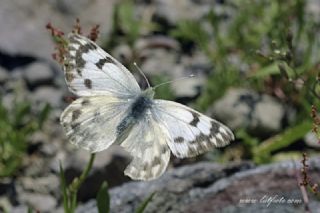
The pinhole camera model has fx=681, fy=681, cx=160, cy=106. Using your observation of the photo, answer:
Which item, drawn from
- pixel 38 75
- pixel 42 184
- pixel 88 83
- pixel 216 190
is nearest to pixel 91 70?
pixel 88 83

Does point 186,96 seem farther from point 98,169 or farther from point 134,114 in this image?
point 134,114

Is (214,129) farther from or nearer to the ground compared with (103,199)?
farther from the ground

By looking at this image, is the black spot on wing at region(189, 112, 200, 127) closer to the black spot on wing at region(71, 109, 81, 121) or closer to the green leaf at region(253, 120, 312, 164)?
the black spot on wing at region(71, 109, 81, 121)

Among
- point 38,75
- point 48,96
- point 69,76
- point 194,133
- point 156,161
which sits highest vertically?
point 69,76

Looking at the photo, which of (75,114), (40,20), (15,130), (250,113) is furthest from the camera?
(40,20)

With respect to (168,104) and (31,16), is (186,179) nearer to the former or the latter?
(168,104)

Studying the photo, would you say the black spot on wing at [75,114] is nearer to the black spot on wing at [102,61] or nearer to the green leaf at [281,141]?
the black spot on wing at [102,61]
